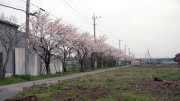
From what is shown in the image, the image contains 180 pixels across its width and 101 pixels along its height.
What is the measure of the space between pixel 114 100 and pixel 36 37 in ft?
76.4

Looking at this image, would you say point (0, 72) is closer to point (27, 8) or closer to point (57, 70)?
point (27, 8)

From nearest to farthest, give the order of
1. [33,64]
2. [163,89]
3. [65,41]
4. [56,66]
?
[163,89]
[33,64]
[65,41]
[56,66]

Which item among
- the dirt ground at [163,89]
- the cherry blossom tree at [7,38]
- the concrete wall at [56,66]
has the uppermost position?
the cherry blossom tree at [7,38]

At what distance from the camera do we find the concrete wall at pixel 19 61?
28.1m

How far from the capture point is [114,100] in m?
11.5

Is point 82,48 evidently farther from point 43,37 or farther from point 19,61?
point 19,61

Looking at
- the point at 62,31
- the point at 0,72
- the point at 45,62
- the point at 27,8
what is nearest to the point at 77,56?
the point at 62,31

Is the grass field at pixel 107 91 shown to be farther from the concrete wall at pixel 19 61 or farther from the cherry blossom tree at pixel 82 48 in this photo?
the cherry blossom tree at pixel 82 48

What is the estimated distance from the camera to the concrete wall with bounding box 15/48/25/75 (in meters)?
28.1

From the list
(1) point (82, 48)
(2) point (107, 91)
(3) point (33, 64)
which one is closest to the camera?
(2) point (107, 91)

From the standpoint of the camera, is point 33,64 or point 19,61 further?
point 33,64

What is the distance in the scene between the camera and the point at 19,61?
28.5 metres

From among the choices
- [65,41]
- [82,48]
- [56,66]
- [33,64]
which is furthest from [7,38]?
[82,48]

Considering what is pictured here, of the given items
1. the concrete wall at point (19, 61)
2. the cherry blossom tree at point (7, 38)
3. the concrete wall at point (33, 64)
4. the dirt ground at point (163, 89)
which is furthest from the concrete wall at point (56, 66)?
the dirt ground at point (163, 89)
